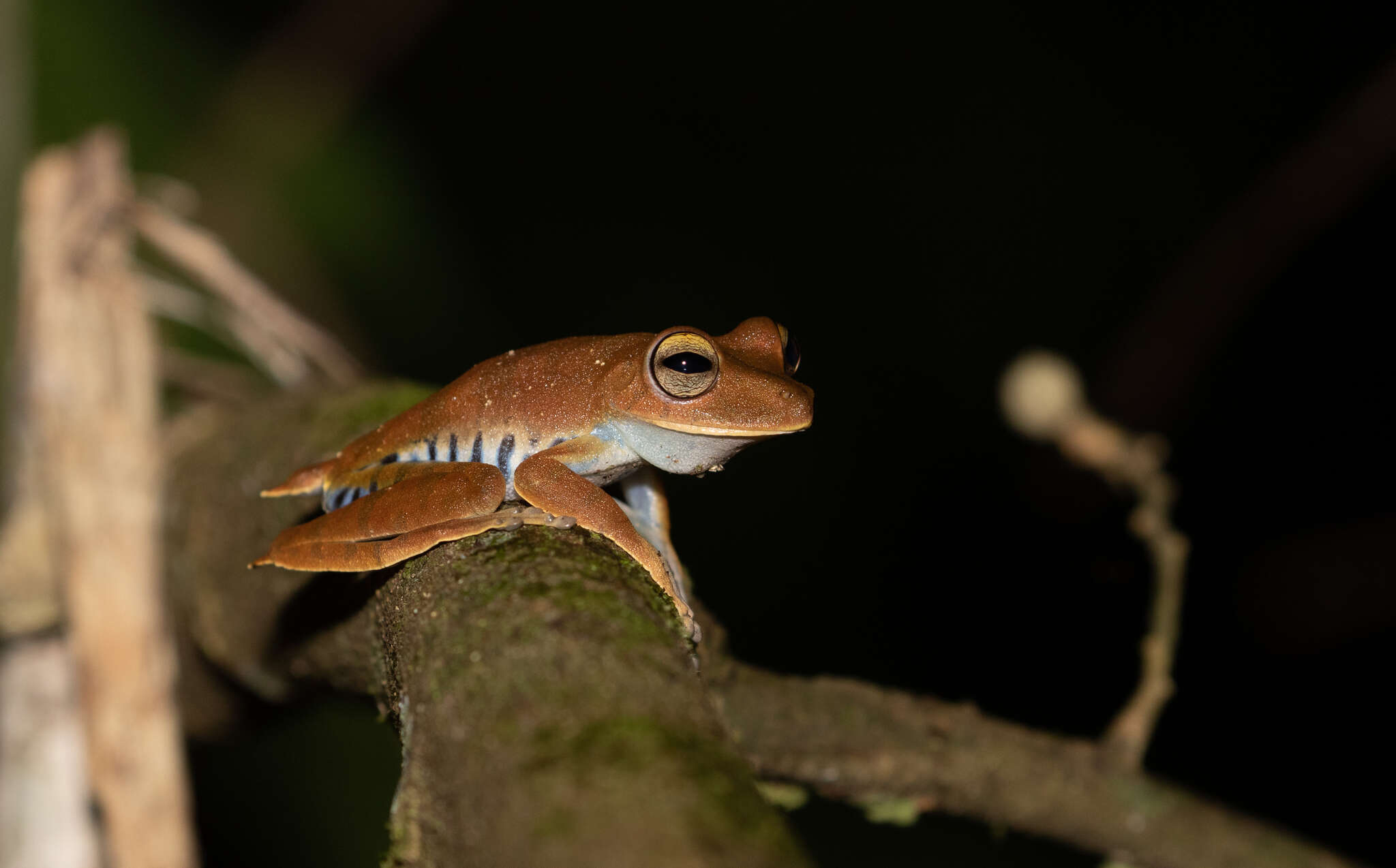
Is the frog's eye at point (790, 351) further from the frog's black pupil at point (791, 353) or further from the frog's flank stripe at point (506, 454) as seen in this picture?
the frog's flank stripe at point (506, 454)

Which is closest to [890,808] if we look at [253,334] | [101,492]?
[101,492]

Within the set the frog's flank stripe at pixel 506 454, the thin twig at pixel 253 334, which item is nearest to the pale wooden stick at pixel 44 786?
the thin twig at pixel 253 334

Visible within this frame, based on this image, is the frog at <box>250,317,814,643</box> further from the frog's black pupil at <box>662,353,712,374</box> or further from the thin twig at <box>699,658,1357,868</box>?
the thin twig at <box>699,658,1357,868</box>

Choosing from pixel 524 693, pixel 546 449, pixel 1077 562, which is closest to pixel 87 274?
pixel 546 449

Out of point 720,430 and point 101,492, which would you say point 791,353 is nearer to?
point 720,430

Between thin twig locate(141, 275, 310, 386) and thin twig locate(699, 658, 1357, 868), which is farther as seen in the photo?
thin twig locate(141, 275, 310, 386)

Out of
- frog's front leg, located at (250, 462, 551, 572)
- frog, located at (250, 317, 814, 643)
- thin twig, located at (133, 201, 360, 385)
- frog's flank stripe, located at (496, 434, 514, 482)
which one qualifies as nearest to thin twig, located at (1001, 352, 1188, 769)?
frog, located at (250, 317, 814, 643)
